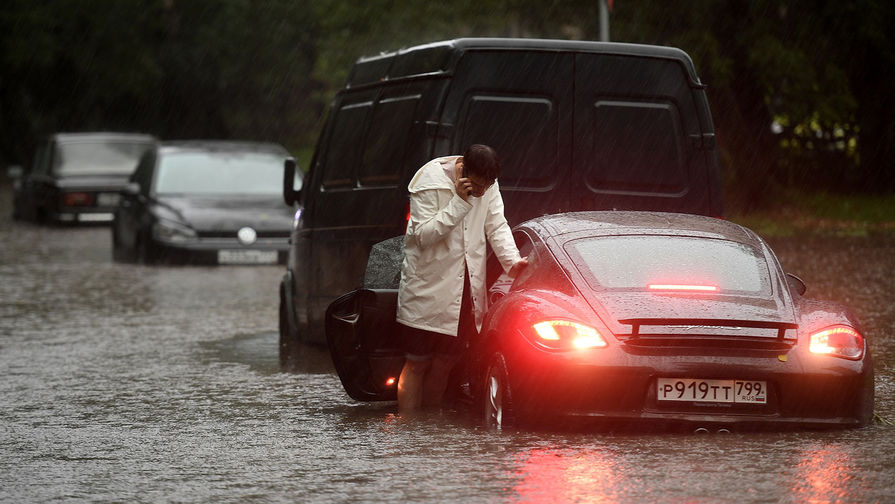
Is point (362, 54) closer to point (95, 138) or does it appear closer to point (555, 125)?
point (95, 138)

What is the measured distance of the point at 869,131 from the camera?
115 ft

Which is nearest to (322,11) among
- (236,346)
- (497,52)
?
(236,346)

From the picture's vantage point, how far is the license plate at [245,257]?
21.4 m

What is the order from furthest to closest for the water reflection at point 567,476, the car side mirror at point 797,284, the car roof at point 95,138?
the car roof at point 95,138
the car side mirror at point 797,284
the water reflection at point 567,476

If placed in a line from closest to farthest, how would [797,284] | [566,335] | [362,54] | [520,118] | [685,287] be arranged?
[566,335] < [685,287] < [797,284] < [520,118] < [362,54]

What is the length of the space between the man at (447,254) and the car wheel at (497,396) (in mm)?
513

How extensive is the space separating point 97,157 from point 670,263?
26291 millimetres

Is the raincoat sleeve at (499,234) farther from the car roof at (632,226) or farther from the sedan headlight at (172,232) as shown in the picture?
the sedan headlight at (172,232)

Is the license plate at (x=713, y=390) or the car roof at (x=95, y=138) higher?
the car roof at (x=95, y=138)

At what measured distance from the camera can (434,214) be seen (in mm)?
9148

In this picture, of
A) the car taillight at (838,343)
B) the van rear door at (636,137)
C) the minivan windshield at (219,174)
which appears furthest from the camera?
the minivan windshield at (219,174)

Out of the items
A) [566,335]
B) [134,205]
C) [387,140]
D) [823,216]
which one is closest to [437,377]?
[566,335]

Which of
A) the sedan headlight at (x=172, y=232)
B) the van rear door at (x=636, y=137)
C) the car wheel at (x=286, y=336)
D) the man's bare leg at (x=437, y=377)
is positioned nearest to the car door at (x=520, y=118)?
the van rear door at (x=636, y=137)

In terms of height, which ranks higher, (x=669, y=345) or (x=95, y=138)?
(x=95, y=138)
